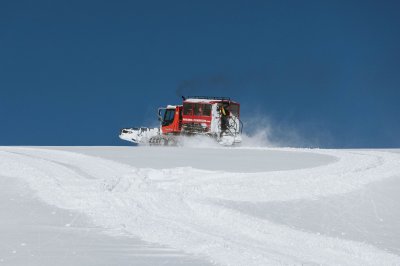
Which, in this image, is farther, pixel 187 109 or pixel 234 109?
pixel 234 109

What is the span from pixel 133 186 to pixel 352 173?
531 centimetres

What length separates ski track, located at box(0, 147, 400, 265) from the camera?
21.7 ft

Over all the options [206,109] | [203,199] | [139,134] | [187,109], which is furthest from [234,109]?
[203,199]

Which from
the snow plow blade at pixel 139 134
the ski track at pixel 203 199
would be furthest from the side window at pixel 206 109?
the ski track at pixel 203 199

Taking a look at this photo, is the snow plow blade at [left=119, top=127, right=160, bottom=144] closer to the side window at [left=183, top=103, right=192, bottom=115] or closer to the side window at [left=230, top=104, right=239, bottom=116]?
the side window at [left=183, top=103, right=192, bottom=115]

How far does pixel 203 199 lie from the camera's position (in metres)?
9.66

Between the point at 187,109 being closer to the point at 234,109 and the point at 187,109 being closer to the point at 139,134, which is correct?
the point at 234,109

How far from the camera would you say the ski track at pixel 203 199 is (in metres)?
6.61

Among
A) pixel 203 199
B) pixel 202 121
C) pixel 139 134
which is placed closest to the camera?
pixel 203 199

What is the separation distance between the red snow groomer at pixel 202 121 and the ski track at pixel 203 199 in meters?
13.3

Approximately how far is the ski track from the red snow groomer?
525 inches

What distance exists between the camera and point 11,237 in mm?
6402

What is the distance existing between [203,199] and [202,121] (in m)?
19.0

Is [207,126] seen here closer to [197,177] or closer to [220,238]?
[197,177]
